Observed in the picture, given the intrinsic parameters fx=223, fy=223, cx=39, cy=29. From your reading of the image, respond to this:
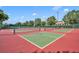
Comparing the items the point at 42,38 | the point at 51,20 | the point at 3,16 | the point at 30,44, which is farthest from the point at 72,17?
the point at 3,16

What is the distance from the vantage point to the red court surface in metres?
3.63

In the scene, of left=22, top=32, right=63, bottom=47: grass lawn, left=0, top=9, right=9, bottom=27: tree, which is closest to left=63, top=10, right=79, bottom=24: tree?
left=22, top=32, right=63, bottom=47: grass lawn

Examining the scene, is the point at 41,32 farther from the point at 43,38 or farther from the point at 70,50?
the point at 70,50

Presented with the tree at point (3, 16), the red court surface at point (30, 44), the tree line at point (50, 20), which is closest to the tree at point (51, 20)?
the tree line at point (50, 20)

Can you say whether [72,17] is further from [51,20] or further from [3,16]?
[3,16]

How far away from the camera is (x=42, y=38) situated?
3.71 m

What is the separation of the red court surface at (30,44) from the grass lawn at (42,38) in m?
0.07

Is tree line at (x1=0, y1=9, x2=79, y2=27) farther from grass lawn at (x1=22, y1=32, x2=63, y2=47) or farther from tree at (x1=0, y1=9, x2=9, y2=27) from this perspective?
grass lawn at (x1=22, y1=32, x2=63, y2=47)

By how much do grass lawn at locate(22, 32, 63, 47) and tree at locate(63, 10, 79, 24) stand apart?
30 centimetres

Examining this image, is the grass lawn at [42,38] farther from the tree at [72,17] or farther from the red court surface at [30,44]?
the tree at [72,17]

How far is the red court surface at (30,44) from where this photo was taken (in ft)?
11.9

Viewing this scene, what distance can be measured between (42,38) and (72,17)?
2.08 feet
